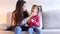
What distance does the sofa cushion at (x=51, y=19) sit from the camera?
7.82ft

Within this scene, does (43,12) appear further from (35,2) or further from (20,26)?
(20,26)

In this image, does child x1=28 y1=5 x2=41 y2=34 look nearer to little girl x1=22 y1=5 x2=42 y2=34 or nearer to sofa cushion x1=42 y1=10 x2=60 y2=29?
little girl x1=22 y1=5 x2=42 y2=34

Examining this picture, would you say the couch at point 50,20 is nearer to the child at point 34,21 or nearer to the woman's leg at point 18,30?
the child at point 34,21

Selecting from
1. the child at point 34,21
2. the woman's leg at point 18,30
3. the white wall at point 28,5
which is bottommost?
the woman's leg at point 18,30

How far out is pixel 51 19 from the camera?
7.93ft

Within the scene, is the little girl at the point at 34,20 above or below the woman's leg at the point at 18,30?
above

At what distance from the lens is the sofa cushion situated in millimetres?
2384

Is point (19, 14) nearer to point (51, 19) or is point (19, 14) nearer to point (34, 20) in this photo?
point (34, 20)

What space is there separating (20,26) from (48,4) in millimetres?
838

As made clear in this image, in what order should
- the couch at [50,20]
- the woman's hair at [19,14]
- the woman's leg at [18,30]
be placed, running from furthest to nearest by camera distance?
the couch at [50,20], the woman's hair at [19,14], the woman's leg at [18,30]

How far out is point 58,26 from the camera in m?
2.37

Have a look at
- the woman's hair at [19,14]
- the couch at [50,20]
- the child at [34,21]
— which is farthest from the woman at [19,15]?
the couch at [50,20]

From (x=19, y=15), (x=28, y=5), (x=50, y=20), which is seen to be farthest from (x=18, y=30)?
(x=28, y=5)

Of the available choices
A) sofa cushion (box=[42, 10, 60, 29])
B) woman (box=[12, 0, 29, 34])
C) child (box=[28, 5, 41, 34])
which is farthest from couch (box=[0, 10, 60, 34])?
woman (box=[12, 0, 29, 34])
